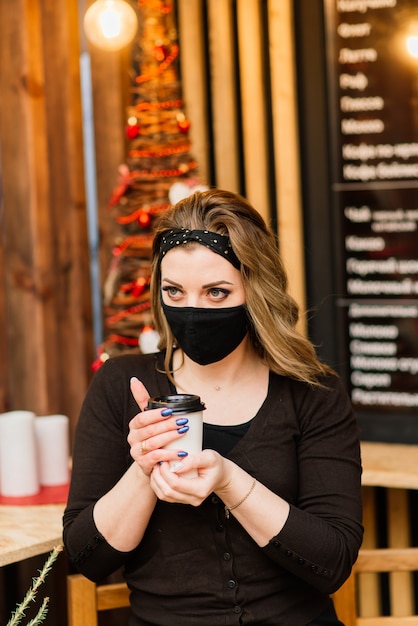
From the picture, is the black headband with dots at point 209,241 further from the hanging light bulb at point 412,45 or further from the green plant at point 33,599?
the hanging light bulb at point 412,45

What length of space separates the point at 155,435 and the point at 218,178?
183 cm

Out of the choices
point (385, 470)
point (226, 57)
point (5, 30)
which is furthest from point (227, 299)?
point (5, 30)

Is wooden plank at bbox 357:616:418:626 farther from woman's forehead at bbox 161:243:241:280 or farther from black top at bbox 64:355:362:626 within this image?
woman's forehead at bbox 161:243:241:280

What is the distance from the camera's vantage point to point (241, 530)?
1958 mm

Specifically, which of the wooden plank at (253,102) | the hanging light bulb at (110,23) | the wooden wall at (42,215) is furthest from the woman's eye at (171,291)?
the wooden wall at (42,215)

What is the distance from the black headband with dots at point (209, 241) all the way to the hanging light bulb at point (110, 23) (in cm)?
115

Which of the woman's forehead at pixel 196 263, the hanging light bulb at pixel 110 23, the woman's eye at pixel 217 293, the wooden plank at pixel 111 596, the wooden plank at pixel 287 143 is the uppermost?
the hanging light bulb at pixel 110 23

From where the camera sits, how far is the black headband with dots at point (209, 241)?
198 cm

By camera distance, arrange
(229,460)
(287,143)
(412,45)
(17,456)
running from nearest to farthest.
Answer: (229,460) → (17,456) → (412,45) → (287,143)

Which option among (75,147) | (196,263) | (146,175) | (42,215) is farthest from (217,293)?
(75,147)

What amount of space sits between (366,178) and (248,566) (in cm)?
158

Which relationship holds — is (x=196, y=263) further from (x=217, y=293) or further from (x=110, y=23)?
(x=110, y=23)

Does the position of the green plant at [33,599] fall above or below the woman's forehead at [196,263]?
below

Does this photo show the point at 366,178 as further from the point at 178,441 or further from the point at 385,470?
the point at 178,441
